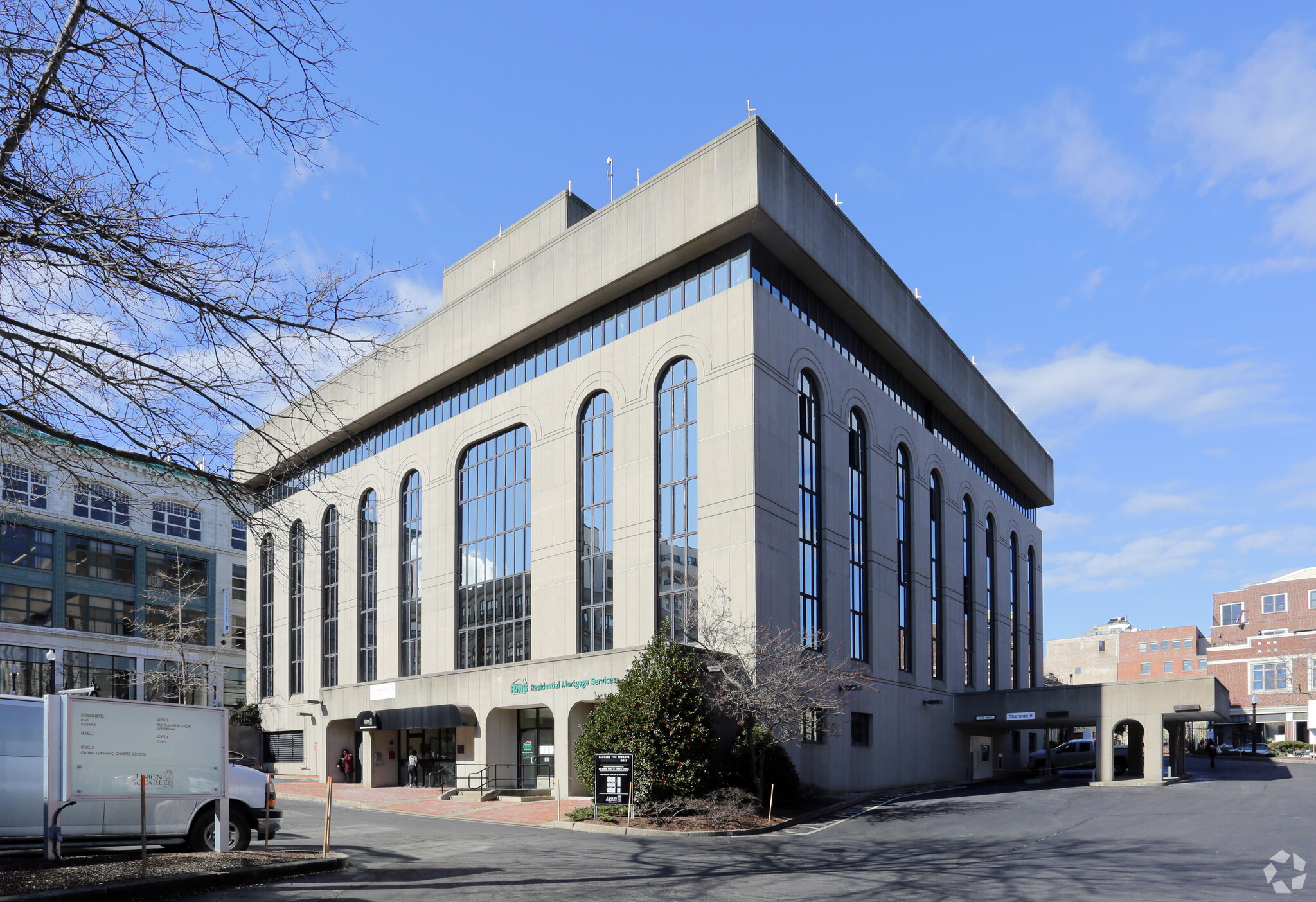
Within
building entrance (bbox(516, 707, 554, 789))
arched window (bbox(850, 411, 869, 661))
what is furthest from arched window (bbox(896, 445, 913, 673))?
building entrance (bbox(516, 707, 554, 789))

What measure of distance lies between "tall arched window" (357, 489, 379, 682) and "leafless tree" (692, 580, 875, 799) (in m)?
22.1

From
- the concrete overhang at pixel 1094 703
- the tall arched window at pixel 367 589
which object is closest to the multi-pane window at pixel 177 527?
the tall arched window at pixel 367 589

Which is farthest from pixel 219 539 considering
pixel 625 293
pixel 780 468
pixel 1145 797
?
pixel 1145 797

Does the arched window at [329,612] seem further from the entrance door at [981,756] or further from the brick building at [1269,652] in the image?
the brick building at [1269,652]

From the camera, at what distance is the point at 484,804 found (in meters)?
33.7

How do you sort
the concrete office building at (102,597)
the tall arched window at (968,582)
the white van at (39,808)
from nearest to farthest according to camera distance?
the white van at (39,808) → the tall arched window at (968,582) → the concrete office building at (102,597)

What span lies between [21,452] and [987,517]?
53584mm

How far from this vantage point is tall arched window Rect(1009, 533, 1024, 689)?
6103 centimetres

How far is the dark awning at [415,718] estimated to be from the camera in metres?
40.5

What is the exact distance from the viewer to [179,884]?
13.0 metres

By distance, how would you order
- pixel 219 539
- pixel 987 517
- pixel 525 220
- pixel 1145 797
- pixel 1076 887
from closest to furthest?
pixel 1076 887
pixel 1145 797
pixel 525 220
pixel 987 517
pixel 219 539

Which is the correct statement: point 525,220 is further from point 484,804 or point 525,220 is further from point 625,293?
point 484,804

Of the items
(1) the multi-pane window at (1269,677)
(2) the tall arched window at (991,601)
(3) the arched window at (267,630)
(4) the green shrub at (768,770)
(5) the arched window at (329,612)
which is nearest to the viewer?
(4) the green shrub at (768,770)

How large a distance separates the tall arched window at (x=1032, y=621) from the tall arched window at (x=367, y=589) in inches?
1512
